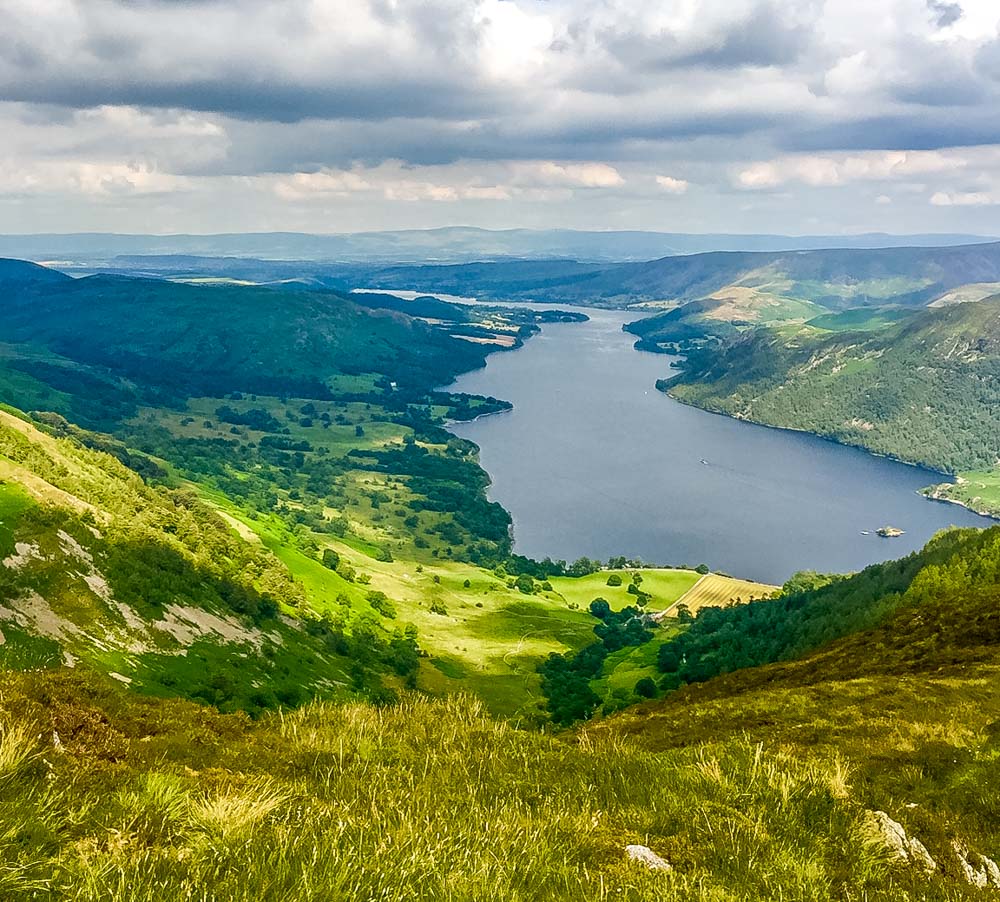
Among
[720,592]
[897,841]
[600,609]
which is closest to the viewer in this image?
[897,841]

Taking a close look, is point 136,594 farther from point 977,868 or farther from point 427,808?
point 977,868

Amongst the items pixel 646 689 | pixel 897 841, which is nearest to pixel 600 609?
pixel 646 689

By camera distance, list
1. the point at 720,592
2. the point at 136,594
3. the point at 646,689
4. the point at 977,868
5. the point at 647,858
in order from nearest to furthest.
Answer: the point at 647,858, the point at 977,868, the point at 136,594, the point at 646,689, the point at 720,592

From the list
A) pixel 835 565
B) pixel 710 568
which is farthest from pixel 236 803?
pixel 835 565

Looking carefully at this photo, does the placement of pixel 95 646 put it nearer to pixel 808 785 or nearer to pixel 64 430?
pixel 808 785

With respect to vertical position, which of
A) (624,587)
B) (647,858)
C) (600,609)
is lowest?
(600,609)

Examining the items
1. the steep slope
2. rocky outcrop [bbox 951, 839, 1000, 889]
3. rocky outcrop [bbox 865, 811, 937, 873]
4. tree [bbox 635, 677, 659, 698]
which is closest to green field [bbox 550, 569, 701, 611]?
tree [bbox 635, 677, 659, 698]

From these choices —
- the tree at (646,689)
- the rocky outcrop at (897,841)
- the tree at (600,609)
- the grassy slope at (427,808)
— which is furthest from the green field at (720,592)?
the rocky outcrop at (897,841)

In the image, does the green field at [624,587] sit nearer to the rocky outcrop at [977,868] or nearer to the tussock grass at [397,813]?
the tussock grass at [397,813]
